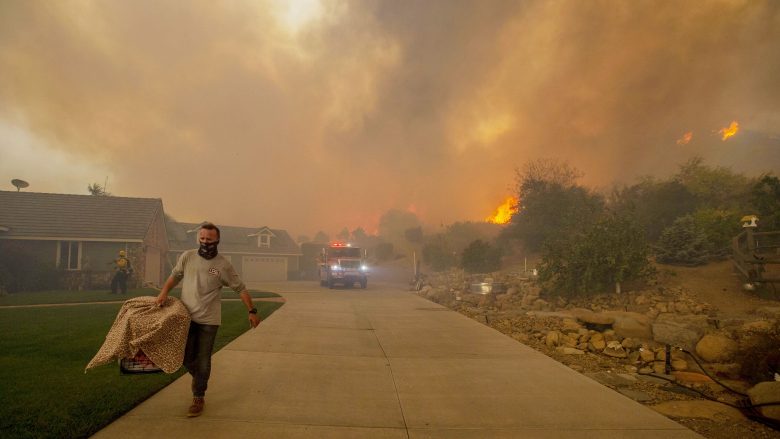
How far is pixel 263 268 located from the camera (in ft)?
128

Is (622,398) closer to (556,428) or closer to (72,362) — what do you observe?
(556,428)

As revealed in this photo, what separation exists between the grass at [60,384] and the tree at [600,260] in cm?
1266

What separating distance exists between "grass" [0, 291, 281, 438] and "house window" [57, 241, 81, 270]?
16.1 metres

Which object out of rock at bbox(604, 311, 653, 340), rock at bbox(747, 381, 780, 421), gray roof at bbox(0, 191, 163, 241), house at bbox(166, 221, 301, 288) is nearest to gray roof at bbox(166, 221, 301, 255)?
house at bbox(166, 221, 301, 288)

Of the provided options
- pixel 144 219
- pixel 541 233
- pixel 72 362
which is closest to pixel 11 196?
pixel 144 219

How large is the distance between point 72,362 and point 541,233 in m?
30.6

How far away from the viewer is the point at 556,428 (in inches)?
166

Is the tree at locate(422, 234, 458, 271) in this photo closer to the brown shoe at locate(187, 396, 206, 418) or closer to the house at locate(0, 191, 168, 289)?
the house at locate(0, 191, 168, 289)

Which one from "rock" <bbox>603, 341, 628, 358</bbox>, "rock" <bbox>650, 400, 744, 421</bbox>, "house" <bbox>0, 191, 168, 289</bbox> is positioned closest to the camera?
"rock" <bbox>650, 400, 744, 421</bbox>

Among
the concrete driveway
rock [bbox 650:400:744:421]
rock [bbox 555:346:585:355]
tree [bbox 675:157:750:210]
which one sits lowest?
rock [bbox 650:400:744:421]

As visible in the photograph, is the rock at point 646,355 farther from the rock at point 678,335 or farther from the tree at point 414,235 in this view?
A: the tree at point 414,235

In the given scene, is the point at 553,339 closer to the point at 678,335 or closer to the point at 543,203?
the point at 678,335

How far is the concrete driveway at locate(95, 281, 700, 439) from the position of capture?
4066 millimetres

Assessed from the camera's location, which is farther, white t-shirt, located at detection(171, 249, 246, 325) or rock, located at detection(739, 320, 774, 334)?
rock, located at detection(739, 320, 774, 334)
